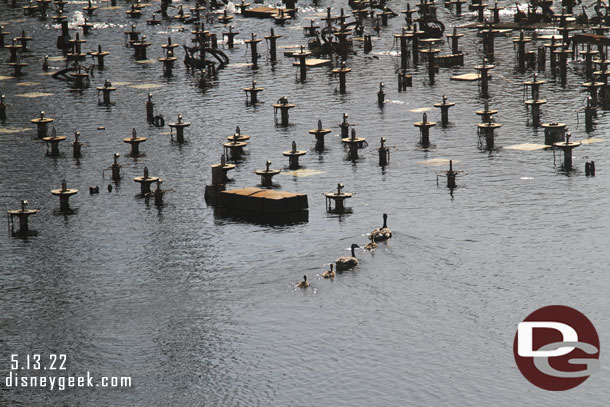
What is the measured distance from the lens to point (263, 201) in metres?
105

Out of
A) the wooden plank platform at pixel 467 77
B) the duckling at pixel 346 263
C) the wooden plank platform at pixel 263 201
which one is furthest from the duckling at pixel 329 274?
the wooden plank platform at pixel 467 77

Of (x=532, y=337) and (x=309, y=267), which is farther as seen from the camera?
(x=309, y=267)

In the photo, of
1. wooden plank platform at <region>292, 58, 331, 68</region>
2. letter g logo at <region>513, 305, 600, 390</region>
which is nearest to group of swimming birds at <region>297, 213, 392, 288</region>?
letter g logo at <region>513, 305, 600, 390</region>

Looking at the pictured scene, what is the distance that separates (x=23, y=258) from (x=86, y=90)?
208 feet

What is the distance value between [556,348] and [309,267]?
64.5ft

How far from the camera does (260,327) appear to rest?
81438 millimetres

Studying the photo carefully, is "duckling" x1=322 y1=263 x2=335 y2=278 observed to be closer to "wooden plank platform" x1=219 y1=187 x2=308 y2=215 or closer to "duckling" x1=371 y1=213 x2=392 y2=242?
"duckling" x1=371 y1=213 x2=392 y2=242

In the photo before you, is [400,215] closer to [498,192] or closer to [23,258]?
[498,192]

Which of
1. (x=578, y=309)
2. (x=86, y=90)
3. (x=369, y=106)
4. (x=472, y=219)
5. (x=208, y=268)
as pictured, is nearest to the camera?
(x=578, y=309)

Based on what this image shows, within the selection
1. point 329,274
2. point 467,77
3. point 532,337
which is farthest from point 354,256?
point 467,77

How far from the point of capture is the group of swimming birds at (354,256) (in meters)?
88.8

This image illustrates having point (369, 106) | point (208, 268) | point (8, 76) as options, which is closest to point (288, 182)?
point (208, 268)

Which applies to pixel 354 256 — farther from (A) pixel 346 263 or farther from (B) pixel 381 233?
(B) pixel 381 233

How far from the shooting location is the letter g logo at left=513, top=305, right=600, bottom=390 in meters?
75.3
